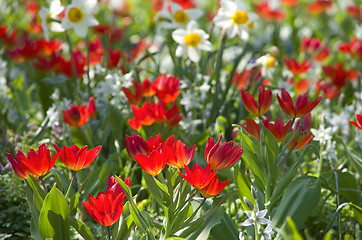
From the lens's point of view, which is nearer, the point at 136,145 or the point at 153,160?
the point at 153,160

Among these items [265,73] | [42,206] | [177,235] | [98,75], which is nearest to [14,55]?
[98,75]

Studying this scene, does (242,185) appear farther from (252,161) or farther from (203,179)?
(203,179)

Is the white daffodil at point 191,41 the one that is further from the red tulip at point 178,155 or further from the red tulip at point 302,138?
the red tulip at point 178,155

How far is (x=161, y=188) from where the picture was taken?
103 centimetres

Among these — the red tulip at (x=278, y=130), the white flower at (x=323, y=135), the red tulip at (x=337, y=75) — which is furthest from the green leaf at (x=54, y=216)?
the red tulip at (x=337, y=75)

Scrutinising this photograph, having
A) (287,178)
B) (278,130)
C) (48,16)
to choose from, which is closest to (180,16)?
(48,16)

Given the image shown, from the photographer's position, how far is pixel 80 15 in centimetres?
179

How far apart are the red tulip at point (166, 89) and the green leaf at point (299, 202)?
1.92ft

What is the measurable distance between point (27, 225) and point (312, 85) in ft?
5.40

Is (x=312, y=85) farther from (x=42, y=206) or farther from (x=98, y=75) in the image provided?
(x=42, y=206)

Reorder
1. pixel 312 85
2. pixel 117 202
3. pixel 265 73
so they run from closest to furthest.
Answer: pixel 117 202, pixel 265 73, pixel 312 85

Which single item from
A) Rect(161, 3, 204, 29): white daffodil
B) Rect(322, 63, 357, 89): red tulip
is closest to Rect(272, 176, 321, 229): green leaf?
Rect(161, 3, 204, 29): white daffodil

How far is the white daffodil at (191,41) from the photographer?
1831 millimetres

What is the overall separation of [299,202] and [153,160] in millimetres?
356
